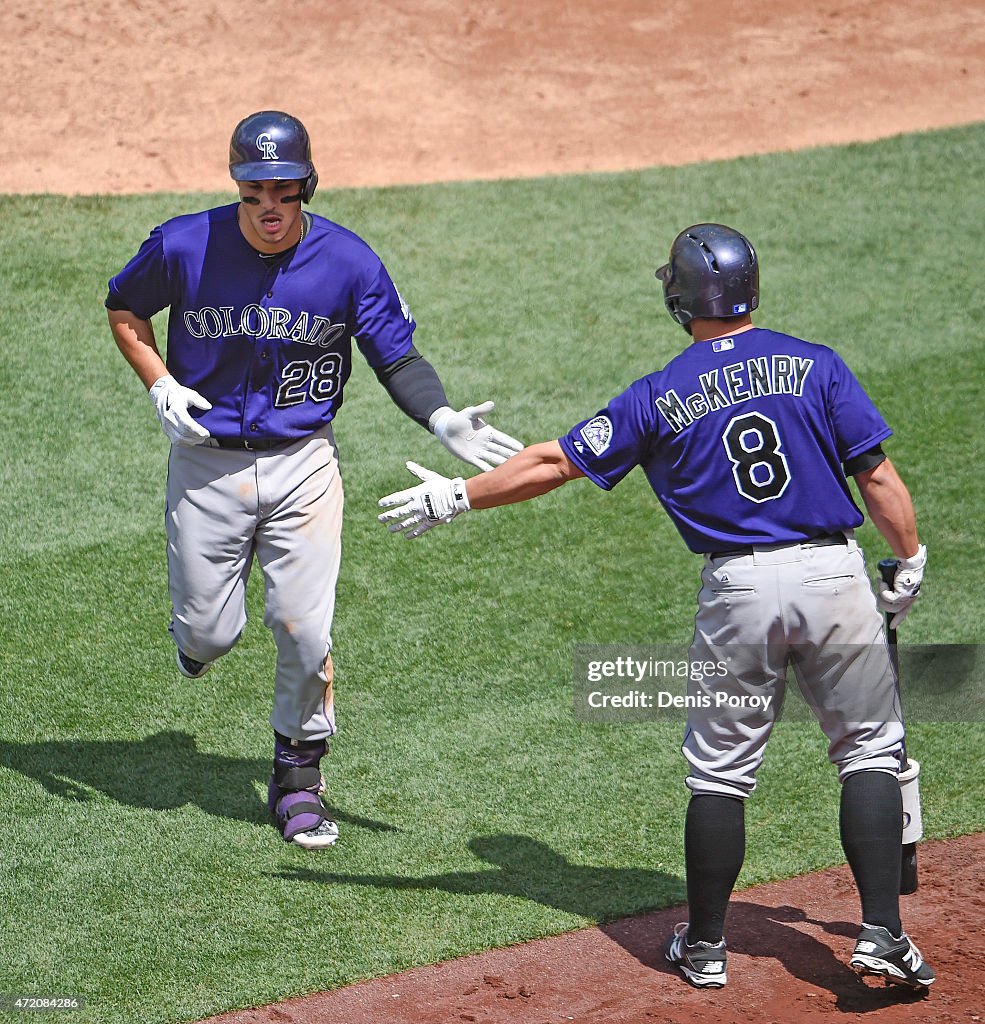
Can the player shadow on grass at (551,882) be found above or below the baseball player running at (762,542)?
below

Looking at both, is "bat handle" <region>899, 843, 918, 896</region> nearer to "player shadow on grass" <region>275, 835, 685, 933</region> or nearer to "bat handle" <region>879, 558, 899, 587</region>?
"player shadow on grass" <region>275, 835, 685, 933</region>

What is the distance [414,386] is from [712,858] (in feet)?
5.39

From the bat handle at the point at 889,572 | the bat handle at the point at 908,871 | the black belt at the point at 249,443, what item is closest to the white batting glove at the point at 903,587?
the bat handle at the point at 889,572

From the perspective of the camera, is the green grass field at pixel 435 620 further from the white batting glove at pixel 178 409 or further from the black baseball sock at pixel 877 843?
the white batting glove at pixel 178 409

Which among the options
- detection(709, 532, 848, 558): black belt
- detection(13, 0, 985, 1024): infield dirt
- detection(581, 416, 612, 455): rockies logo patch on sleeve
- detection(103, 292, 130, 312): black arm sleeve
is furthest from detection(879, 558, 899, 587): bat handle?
detection(13, 0, 985, 1024): infield dirt

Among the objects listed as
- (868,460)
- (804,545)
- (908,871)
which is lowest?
(908,871)

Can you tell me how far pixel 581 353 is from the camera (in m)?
7.90

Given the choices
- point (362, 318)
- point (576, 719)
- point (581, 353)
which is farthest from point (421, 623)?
point (581, 353)

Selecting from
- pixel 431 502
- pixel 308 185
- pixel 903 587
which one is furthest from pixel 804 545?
pixel 308 185

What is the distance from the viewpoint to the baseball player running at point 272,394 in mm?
4281

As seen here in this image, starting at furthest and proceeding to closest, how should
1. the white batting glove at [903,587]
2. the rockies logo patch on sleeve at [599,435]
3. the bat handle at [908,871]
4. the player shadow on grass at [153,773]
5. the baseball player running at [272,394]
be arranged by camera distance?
the player shadow on grass at [153,773] < the baseball player running at [272,394] < the bat handle at [908,871] < the white batting glove at [903,587] < the rockies logo patch on sleeve at [599,435]

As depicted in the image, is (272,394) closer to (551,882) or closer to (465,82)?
(551,882)

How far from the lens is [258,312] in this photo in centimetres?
429

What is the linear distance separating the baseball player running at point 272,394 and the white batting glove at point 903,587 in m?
1.10
